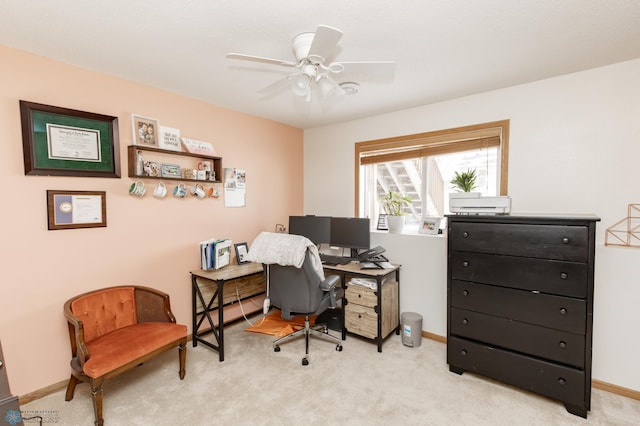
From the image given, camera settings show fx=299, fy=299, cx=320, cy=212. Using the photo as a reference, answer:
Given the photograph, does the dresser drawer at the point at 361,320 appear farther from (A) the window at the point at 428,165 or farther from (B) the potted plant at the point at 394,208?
(A) the window at the point at 428,165

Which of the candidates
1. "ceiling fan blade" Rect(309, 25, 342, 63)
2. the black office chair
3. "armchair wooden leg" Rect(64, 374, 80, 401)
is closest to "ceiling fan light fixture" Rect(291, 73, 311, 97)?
"ceiling fan blade" Rect(309, 25, 342, 63)

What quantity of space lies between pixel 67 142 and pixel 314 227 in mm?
2393

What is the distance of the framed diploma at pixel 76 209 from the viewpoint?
2199 millimetres

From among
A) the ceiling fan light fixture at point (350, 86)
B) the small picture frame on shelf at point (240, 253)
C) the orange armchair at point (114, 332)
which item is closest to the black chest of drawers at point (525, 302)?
the ceiling fan light fixture at point (350, 86)

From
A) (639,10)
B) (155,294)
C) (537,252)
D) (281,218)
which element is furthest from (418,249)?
(155,294)

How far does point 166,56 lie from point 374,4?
150 centimetres

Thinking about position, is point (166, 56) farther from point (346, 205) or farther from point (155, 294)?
point (346, 205)

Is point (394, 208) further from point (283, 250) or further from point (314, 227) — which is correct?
point (283, 250)

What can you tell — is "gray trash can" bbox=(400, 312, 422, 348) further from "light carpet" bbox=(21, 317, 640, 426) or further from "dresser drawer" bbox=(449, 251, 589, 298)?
"dresser drawer" bbox=(449, 251, 589, 298)

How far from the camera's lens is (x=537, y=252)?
2.14 meters

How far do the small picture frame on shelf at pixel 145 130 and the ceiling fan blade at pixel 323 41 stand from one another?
1.77 meters

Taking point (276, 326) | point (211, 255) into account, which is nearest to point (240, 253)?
point (211, 255)

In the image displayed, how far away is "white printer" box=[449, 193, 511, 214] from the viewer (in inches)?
90.6

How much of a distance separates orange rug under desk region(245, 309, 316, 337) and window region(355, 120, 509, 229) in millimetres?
1500
